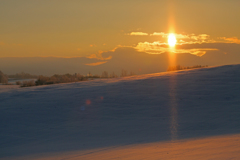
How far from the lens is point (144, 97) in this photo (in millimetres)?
12117

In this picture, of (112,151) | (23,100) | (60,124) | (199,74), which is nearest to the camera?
(112,151)

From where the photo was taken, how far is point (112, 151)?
6363 millimetres

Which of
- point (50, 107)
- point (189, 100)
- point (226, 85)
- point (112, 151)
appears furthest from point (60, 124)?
point (226, 85)

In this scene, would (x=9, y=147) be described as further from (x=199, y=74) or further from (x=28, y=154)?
(x=199, y=74)

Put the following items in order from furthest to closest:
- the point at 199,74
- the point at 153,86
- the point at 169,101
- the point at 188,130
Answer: the point at 199,74 < the point at 153,86 < the point at 169,101 < the point at 188,130

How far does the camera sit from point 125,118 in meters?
9.88

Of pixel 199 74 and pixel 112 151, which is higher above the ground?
pixel 199 74

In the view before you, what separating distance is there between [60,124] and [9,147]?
2311 millimetres

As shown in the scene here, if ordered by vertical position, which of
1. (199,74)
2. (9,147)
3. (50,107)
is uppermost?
(199,74)

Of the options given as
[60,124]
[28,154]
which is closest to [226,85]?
[60,124]

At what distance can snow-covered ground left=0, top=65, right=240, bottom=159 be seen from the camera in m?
6.85

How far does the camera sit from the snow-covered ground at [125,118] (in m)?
6.85

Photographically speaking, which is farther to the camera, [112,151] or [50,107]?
[50,107]

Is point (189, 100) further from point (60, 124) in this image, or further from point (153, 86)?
point (60, 124)
